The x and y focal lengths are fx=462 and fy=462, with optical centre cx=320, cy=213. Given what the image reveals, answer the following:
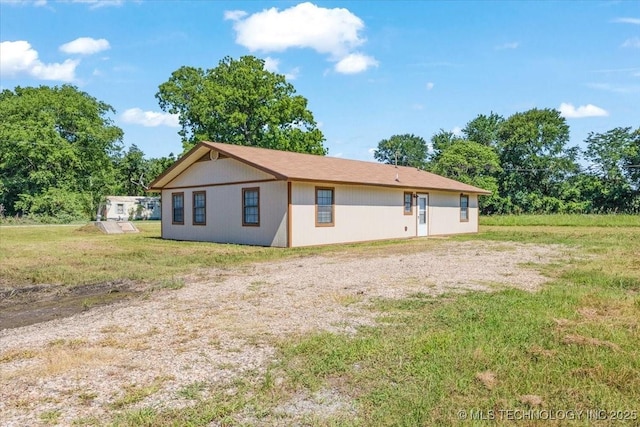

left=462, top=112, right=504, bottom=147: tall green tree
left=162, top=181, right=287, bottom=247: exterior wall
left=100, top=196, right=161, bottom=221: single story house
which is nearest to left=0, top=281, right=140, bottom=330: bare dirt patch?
left=162, top=181, right=287, bottom=247: exterior wall

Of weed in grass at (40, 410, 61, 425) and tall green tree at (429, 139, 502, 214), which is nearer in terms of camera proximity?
weed in grass at (40, 410, 61, 425)

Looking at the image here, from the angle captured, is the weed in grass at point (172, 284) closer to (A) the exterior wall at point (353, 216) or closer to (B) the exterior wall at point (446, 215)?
(A) the exterior wall at point (353, 216)

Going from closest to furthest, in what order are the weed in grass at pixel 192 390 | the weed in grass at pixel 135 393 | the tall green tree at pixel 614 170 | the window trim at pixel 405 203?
1. the weed in grass at pixel 135 393
2. the weed in grass at pixel 192 390
3. the window trim at pixel 405 203
4. the tall green tree at pixel 614 170

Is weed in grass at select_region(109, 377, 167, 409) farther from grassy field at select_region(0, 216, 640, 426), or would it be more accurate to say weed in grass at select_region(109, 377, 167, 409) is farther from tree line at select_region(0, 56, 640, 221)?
tree line at select_region(0, 56, 640, 221)

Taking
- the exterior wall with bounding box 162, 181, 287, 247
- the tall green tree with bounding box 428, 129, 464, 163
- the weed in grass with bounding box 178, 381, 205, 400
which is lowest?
the weed in grass with bounding box 178, 381, 205, 400

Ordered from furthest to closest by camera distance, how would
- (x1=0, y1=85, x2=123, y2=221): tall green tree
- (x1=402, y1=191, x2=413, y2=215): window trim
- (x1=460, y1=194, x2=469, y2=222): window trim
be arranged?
(x1=0, y1=85, x2=123, y2=221): tall green tree → (x1=460, y1=194, x2=469, y2=222): window trim → (x1=402, y1=191, x2=413, y2=215): window trim

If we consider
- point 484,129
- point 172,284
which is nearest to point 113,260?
point 172,284

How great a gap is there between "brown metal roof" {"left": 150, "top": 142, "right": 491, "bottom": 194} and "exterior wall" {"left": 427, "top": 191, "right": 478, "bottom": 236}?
537 millimetres

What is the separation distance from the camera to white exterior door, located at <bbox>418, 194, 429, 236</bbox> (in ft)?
70.3

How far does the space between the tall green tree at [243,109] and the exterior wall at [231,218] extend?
18944mm

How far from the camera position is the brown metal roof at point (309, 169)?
1615cm

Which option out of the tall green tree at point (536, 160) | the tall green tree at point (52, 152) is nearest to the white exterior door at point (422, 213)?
the tall green tree at point (536, 160)

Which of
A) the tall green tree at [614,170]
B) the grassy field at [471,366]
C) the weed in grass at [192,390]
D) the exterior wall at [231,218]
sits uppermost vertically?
the tall green tree at [614,170]

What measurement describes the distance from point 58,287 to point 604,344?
27.9 feet
